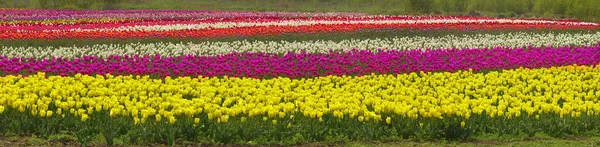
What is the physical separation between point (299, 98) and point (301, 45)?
339 inches

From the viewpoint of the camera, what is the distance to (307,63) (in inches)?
564

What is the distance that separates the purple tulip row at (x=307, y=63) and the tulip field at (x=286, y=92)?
1.5 inches

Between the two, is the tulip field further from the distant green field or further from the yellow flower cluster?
the distant green field

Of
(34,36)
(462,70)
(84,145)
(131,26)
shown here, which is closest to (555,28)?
(462,70)

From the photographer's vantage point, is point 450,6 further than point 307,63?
Yes

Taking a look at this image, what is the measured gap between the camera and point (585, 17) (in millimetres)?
38688

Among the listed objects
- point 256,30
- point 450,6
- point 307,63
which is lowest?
point 450,6

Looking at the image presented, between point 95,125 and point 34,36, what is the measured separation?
1170 centimetres

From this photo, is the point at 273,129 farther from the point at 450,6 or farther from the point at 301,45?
the point at 450,6

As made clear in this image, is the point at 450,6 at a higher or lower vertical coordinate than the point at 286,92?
lower

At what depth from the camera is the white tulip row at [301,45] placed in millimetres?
16359

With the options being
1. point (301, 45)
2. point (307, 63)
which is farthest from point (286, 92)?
point (301, 45)

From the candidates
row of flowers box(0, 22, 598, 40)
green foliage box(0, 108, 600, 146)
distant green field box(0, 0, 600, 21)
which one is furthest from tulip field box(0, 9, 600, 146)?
distant green field box(0, 0, 600, 21)

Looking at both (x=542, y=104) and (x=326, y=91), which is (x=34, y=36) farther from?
(x=542, y=104)
